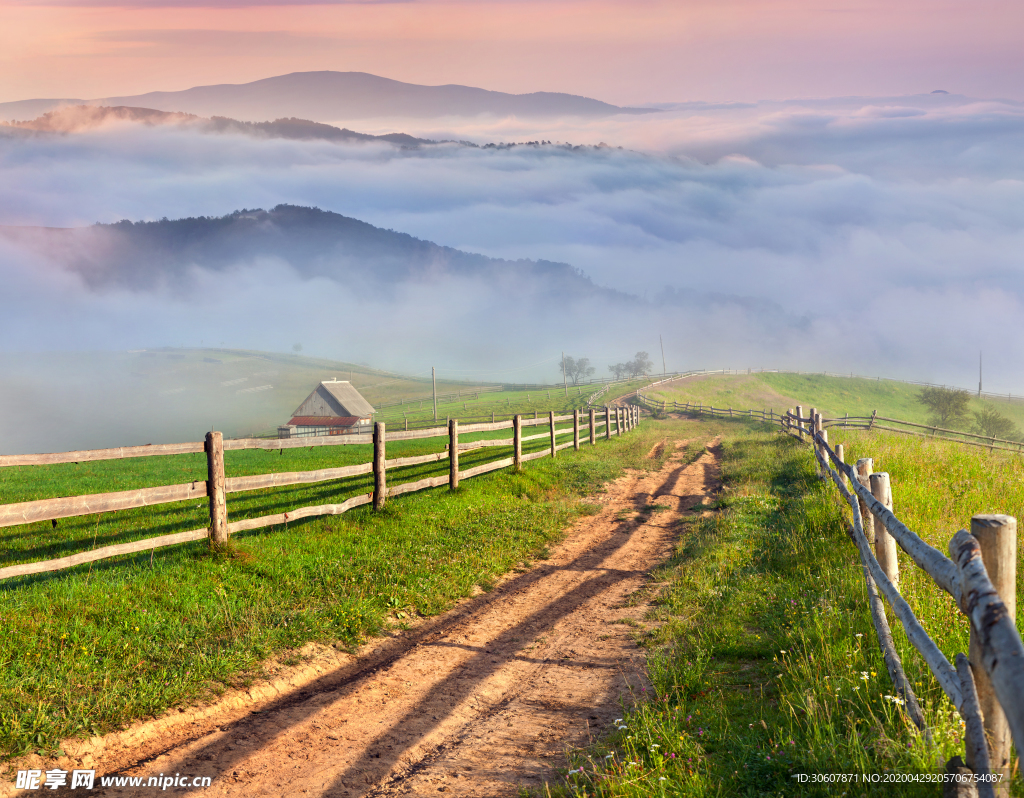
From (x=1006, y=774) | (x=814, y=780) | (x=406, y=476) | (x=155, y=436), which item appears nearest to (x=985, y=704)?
(x=1006, y=774)

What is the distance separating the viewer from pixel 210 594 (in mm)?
7371

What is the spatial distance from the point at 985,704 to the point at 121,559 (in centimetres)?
992

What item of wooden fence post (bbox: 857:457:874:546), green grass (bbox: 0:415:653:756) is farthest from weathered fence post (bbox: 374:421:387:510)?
wooden fence post (bbox: 857:457:874:546)

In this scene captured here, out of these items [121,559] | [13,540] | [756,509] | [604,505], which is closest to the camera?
[121,559]

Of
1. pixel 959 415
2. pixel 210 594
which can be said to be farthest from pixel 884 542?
pixel 959 415

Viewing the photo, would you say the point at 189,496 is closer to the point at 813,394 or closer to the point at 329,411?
the point at 329,411

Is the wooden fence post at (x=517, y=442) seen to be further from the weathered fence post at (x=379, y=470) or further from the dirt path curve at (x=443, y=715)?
the dirt path curve at (x=443, y=715)

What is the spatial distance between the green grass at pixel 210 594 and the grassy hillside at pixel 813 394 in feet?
220

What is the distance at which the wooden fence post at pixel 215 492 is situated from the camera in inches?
347

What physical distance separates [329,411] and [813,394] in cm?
8254

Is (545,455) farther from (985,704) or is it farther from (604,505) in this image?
(985,704)

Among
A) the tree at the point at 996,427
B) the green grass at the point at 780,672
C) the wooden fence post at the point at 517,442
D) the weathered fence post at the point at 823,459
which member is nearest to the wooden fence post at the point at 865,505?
the green grass at the point at 780,672

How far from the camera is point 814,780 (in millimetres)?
3293

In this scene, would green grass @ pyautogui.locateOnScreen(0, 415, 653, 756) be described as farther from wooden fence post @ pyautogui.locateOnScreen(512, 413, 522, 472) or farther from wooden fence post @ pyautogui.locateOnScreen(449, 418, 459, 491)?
wooden fence post @ pyautogui.locateOnScreen(512, 413, 522, 472)
